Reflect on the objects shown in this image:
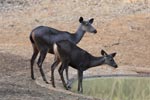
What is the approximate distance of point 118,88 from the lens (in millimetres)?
16234

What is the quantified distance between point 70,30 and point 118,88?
1048 centimetres

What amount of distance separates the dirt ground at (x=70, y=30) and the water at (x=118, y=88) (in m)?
0.72

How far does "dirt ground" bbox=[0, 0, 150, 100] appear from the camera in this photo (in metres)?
14.5

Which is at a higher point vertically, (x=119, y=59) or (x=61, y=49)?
(x=61, y=49)

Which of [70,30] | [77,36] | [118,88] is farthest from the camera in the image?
[70,30]

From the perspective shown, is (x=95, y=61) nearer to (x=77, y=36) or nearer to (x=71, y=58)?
(x=71, y=58)

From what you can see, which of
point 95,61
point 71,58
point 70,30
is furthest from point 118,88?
point 70,30

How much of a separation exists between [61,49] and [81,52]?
0.71m

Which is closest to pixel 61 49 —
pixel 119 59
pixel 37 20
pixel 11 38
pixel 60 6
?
pixel 119 59

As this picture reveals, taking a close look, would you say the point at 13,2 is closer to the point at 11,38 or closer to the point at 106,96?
the point at 11,38

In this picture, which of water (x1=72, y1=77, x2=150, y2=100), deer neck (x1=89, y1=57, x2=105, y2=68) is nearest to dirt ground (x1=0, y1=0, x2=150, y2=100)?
water (x1=72, y1=77, x2=150, y2=100)

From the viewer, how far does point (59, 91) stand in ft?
46.2

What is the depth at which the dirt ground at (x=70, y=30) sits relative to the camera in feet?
47.5

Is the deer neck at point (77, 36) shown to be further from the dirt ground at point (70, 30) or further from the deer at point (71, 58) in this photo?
the deer at point (71, 58)
